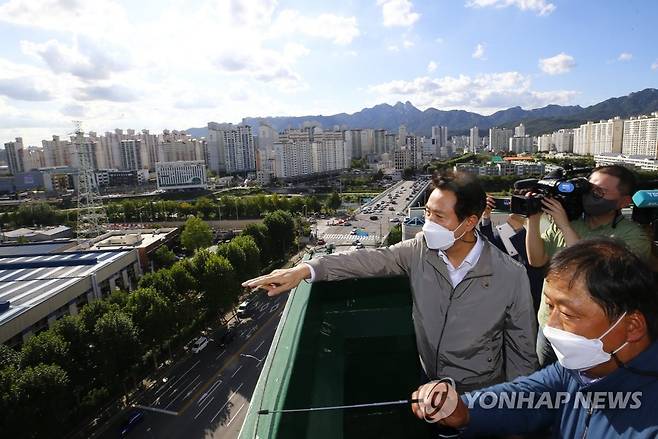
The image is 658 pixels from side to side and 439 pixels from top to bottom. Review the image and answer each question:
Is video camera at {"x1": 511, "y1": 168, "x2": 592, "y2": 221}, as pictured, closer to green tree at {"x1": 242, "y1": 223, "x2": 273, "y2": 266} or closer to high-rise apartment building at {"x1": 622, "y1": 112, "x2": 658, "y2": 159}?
green tree at {"x1": 242, "y1": 223, "x2": 273, "y2": 266}

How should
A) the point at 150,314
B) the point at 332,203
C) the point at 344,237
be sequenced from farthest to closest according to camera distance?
the point at 332,203
the point at 344,237
the point at 150,314

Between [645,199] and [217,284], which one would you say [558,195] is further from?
[217,284]

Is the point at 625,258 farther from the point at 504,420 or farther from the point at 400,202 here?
the point at 400,202

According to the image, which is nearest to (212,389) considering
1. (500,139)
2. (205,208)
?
(205,208)

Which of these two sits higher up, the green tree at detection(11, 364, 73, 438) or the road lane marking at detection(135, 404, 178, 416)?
the green tree at detection(11, 364, 73, 438)

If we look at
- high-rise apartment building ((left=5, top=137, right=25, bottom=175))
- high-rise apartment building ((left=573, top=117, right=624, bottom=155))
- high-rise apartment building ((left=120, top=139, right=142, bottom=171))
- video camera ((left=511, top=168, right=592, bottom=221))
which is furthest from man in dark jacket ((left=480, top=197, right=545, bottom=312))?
high-rise apartment building ((left=5, top=137, right=25, bottom=175))

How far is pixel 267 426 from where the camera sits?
0.90 metres

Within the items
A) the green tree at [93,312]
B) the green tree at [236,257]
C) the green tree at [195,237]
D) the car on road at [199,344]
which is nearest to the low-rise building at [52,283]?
the green tree at [93,312]

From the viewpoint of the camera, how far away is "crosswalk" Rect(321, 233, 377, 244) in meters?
15.5

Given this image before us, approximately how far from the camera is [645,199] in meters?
1.43

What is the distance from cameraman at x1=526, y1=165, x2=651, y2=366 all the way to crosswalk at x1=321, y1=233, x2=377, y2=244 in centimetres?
1376

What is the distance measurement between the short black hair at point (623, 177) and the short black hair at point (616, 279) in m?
0.87

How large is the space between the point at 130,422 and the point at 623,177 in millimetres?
6738

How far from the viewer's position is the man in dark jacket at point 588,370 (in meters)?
0.59
